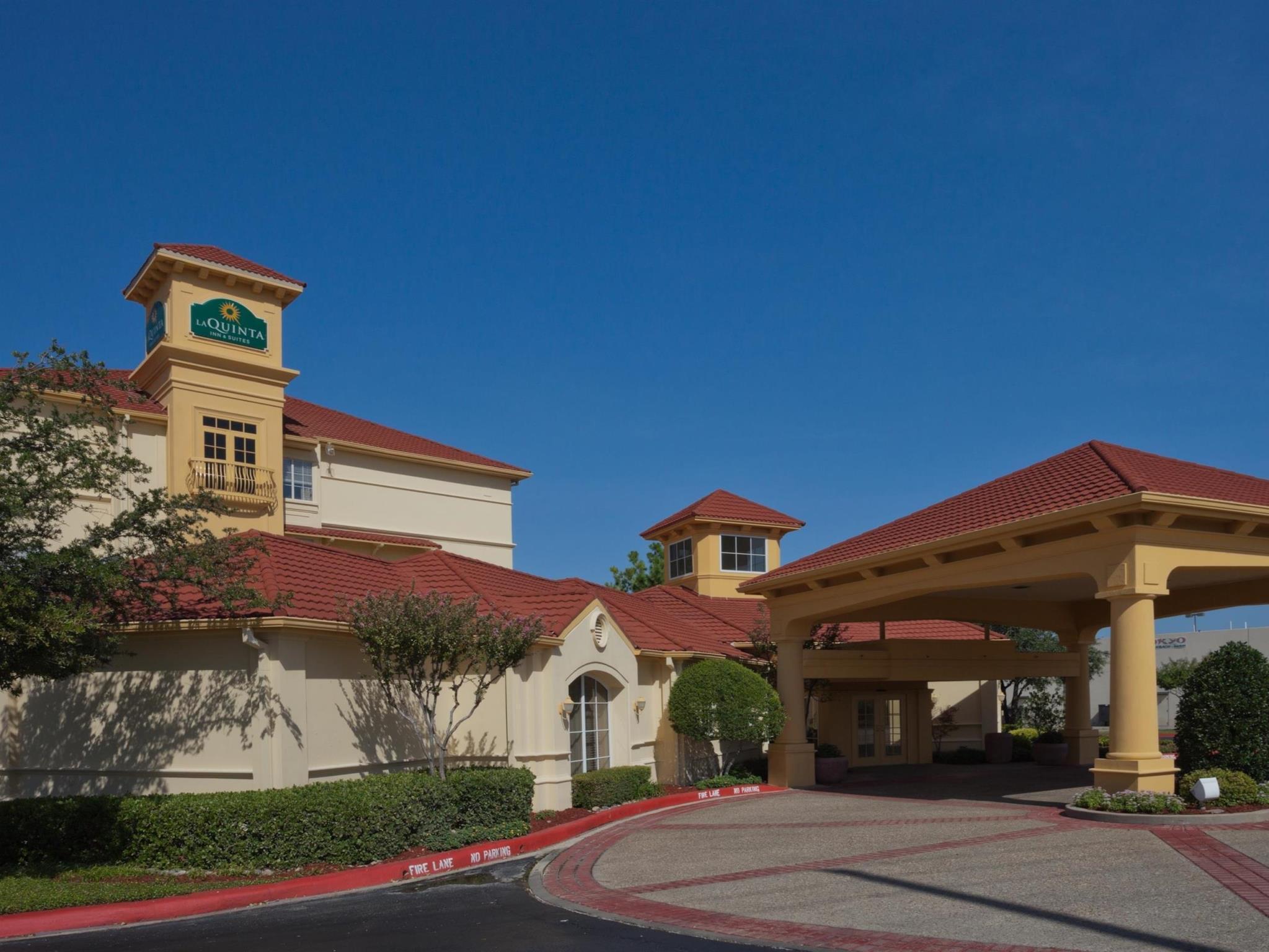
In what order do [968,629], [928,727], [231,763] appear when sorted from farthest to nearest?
[968,629]
[928,727]
[231,763]

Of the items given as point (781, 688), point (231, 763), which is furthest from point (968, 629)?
point (231, 763)

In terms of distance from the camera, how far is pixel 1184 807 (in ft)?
54.2

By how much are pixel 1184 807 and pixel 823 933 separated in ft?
30.0

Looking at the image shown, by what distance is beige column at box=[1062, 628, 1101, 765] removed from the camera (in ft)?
96.5

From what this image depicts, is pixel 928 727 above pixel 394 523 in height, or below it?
below

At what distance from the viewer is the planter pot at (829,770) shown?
84.1 ft

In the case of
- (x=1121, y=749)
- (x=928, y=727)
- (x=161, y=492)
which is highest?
(x=161, y=492)

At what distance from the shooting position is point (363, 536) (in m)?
30.2

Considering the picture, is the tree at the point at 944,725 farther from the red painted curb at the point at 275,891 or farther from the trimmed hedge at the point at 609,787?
the red painted curb at the point at 275,891

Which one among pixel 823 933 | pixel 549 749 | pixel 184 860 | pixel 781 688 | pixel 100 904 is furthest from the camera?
pixel 781 688

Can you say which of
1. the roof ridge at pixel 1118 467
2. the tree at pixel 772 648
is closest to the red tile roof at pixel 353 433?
the tree at pixel 772 648

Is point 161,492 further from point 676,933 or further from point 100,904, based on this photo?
point 676,933

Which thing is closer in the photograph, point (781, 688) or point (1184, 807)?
point (1184, 807)

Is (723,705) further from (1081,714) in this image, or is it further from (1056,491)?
(1081,714)
